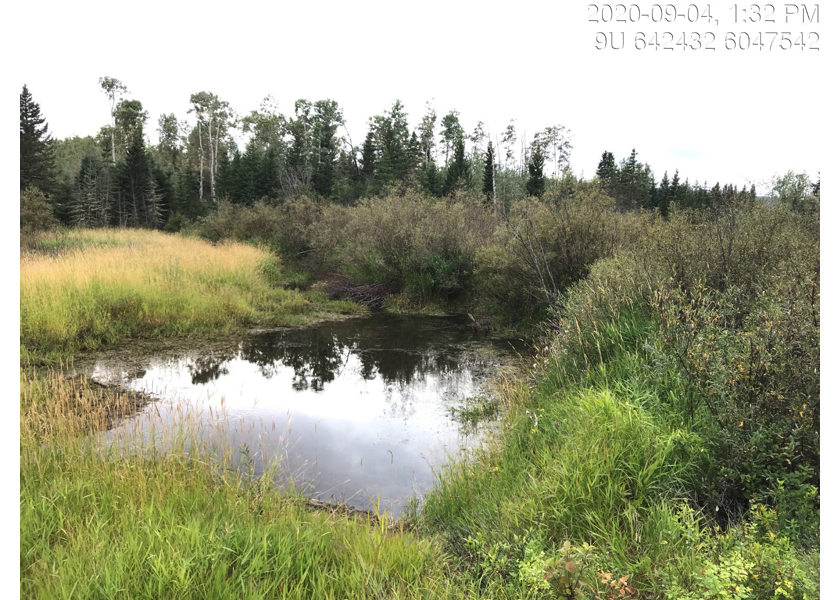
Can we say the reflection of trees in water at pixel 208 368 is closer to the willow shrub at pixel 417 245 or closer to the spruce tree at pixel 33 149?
the willow shrub at pixel 417 245

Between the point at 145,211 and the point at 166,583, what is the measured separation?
41.7 meters

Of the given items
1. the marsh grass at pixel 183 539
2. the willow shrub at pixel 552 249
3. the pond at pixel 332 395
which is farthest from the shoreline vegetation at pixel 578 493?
the willow shrub at pixel 552 249

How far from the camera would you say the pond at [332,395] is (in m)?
4.40

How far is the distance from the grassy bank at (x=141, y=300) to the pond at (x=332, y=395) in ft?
2.22

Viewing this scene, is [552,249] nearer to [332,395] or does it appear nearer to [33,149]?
[332,395]

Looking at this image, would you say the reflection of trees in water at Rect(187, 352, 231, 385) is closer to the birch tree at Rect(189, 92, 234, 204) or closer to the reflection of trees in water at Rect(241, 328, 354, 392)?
the reflection of trees in water at Rect(241, 328, 354, 392)

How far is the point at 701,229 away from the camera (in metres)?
6.06

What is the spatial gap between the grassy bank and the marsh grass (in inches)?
195

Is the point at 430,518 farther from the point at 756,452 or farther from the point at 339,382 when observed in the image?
the point at 339,382

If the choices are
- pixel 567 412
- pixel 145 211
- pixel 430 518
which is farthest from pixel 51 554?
pixel 145 211

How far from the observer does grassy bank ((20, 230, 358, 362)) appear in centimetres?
781

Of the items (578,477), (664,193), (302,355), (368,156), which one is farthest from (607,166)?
(578,477)

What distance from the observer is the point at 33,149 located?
2895 centimetres

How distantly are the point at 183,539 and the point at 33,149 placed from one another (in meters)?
36.8
